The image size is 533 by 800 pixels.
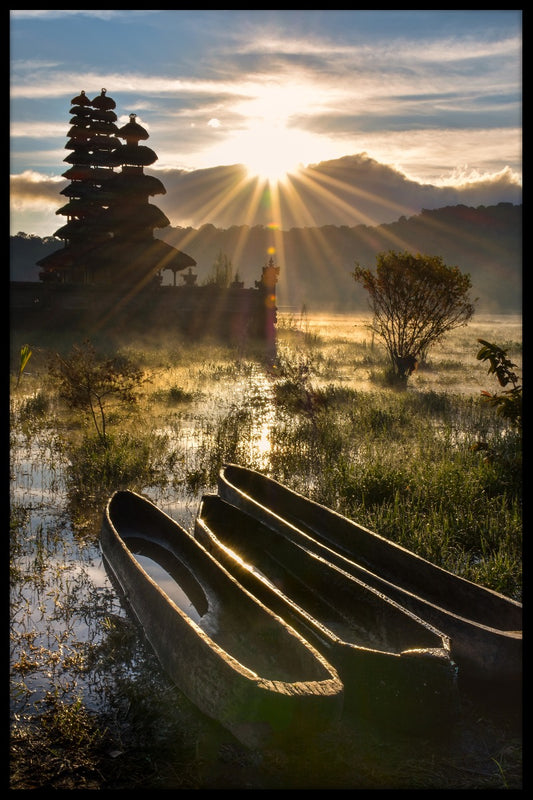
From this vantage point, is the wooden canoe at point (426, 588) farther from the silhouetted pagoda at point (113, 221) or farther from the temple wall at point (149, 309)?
the silhouetted pagoda at point (113, 221)

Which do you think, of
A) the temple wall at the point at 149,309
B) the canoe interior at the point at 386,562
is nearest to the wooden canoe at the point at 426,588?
the canoe interior at the point at 386,562

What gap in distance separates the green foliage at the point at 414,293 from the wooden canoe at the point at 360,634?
41.2 feet

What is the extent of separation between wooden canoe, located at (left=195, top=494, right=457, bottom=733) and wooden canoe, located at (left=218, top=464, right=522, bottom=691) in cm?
20

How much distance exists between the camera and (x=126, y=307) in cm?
3012

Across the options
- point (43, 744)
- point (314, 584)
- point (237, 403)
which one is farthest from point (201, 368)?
point (43, 744)

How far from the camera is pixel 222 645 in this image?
498 centimetres

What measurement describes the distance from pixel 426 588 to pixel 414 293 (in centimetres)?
1365

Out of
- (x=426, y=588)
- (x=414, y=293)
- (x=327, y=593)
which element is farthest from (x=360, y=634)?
(x=414, y=293)

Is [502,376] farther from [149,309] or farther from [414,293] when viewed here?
[149,309]

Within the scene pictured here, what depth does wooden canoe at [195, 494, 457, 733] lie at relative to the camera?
396 centimetres

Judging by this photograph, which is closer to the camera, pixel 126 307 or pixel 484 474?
pixel 484 474

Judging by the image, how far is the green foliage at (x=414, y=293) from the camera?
17.6 meters

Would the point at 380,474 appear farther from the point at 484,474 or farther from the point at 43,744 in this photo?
the point at 43,744
